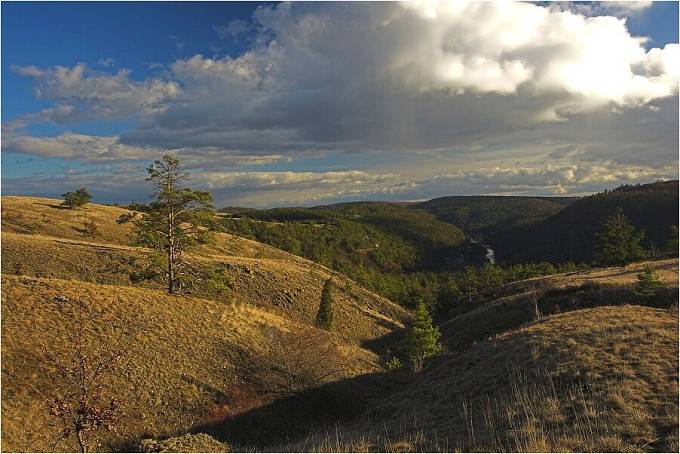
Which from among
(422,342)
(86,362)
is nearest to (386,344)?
(422,342)

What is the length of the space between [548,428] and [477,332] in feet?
133

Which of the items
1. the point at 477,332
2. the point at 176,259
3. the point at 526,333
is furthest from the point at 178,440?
the point at 477,332

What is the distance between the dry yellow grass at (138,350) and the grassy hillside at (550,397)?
10.5 metres

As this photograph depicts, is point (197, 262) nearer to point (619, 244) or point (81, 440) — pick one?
point (81, 440)

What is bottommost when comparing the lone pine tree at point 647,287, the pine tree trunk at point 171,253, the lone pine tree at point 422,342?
the lone pine tree at point 422,342

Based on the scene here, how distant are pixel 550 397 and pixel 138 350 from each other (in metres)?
22.5

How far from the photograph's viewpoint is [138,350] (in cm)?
2522

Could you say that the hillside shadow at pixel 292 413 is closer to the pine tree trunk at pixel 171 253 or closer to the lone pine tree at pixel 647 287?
the pine tree trunk at pixel 171 253

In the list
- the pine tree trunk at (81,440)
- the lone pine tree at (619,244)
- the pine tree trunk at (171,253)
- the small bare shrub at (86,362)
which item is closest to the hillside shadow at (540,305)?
the lone pine tree at (619,244)

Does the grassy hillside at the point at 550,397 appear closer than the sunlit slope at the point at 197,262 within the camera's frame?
Yes

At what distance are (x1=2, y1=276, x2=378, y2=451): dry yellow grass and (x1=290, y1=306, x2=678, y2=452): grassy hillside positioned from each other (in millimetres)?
10529

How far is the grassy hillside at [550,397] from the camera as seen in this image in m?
10.3

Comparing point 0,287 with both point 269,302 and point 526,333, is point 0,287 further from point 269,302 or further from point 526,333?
point 269,302

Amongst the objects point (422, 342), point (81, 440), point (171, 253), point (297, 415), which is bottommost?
point (422, 342)
